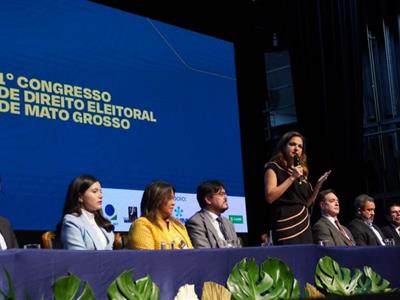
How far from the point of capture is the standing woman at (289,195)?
115 inches

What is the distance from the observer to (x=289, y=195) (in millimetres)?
2975

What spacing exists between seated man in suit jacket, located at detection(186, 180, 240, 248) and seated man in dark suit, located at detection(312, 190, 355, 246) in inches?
21.2

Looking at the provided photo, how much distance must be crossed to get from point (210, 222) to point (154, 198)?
15.2 inches

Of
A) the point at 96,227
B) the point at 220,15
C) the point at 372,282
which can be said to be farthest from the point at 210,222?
the point at 220,15

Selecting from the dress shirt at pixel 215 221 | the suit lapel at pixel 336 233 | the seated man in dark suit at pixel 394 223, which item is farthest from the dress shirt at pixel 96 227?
the seated man in dark suit at pixel 394 223

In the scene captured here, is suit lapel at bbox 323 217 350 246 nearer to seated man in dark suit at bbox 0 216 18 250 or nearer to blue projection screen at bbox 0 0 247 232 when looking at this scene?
blue projection screen at bbox 0 0 247 232

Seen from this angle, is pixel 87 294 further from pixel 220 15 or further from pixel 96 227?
pixel 220 15

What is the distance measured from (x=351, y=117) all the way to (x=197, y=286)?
14.2 ft

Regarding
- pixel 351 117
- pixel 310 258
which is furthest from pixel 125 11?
pixel 310 258

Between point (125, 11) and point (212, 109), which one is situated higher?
point (125, 11)

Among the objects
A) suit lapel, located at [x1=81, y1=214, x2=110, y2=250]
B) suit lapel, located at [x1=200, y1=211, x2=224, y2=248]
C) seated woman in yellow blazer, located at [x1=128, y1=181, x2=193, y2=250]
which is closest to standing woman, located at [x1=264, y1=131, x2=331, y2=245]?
suit lapel, located at [x1=200, y1=211, x2=224, y2=248]

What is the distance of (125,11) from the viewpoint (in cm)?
493

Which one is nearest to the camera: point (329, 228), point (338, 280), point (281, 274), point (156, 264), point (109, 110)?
point (156, 264)

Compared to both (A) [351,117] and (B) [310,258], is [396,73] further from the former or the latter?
(B) [310,258]
